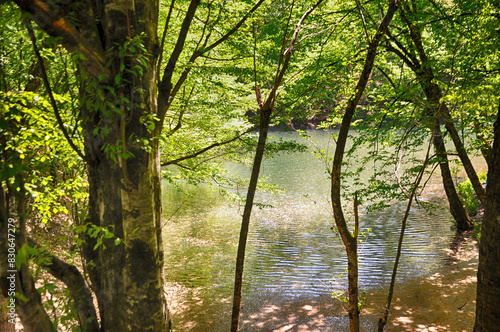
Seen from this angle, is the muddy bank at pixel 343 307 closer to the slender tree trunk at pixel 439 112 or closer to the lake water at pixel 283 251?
the lake water at pixel 283 251

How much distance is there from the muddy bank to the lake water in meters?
0.05

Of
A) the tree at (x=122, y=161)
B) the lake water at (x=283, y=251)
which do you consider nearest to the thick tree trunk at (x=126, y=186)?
the tree at (x=122, y=161)

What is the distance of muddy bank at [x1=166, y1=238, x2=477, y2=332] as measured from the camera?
5.73 metres

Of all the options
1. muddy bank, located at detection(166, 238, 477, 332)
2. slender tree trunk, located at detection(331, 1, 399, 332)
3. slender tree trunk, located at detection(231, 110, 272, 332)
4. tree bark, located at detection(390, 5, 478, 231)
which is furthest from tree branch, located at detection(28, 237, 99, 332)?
Result: muddy bank, located at detection(166, 238, 477, 332)

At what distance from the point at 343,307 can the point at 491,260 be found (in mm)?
3015

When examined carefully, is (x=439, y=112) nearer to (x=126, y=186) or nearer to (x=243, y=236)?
(x=243, y=236)

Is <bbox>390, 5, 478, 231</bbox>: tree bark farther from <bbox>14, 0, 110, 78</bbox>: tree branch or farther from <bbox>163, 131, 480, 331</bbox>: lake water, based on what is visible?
<bbox>14, 0, 110, 78</bbox>: tree branch

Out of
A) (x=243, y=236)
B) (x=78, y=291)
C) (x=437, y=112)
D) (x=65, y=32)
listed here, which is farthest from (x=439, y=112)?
(x=78, y=291)

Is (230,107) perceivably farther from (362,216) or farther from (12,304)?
(362,216)

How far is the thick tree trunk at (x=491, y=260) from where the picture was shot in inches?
116

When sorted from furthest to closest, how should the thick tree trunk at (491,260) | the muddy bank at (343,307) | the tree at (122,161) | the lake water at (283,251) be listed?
A: the lake water at (283,251)
the muddy bank at (343,307)
the thick tree trunk at (491,260)
the tree at (122,161)

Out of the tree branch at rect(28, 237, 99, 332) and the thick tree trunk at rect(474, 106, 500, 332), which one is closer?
the tree branch at rect(28, 237, 99, 332)

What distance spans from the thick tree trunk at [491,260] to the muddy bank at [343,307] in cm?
250

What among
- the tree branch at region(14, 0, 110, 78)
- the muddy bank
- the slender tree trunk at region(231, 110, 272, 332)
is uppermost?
the tree branch at region(14, 0, 110, 78)
